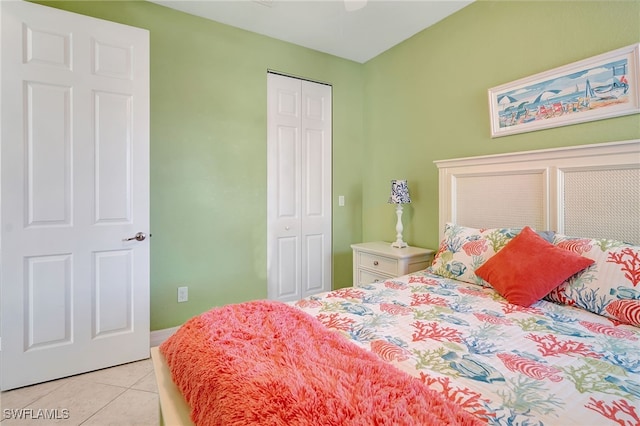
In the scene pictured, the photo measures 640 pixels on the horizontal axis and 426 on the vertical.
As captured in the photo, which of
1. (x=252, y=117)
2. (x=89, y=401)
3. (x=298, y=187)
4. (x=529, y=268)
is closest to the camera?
(x=529, y=268)

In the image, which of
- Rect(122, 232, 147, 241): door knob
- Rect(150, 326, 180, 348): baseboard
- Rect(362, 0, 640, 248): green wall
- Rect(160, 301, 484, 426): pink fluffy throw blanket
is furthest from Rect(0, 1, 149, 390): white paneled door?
Rect(362, 0, 640, 248): green wall

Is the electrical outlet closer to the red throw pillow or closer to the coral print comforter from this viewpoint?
the coral print comforter

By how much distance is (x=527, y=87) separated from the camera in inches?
77.9

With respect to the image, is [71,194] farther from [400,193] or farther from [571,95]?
[571,95]

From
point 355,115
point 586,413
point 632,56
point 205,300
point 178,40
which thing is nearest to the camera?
point 586,413

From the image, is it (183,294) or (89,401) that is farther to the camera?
(183,294)

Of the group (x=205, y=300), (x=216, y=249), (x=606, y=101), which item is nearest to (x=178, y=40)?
(x=216, y=249)

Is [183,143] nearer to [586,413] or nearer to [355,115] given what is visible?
[355,115]

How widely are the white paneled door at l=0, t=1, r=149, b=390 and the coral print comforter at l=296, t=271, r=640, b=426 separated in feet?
4.88

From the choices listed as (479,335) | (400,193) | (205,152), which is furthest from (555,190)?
(205,152)

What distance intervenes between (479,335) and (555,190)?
123cm

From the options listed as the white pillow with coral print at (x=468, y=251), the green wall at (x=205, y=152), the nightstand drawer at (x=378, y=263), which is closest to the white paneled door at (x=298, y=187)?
the green wall at (x=205, y=152)

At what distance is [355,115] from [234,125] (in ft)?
4.64

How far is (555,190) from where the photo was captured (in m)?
1.81
